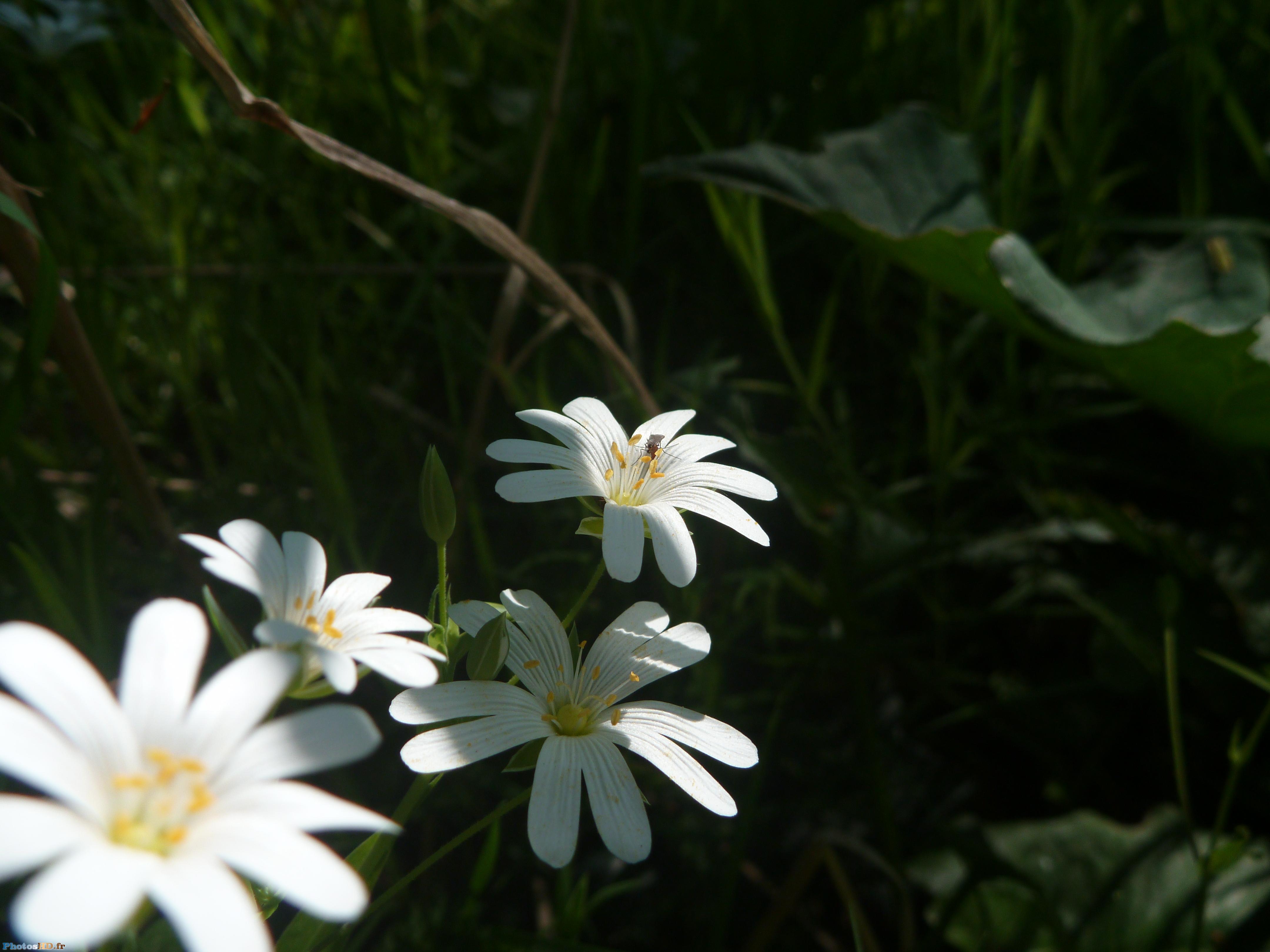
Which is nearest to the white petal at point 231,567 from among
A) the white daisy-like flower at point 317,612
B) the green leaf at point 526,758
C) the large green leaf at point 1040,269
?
the white daisy-like flower at point 317,612

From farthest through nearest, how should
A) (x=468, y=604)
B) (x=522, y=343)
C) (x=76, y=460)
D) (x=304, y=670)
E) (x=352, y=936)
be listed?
(x=522, y=343)
(x=76, y=460)
(x=352, y=936)
(x=468, y=604)
(x=304, y=670)

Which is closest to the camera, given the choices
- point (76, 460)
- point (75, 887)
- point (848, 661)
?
point (75, 887)

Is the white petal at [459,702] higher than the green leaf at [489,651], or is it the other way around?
the green leaf at [489,651]

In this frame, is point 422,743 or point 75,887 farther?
point 422,743

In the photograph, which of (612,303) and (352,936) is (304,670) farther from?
(612,303)

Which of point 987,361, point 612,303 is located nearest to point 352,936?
point 612,303

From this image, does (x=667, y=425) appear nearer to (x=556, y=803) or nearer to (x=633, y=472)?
(x=633, y=472)

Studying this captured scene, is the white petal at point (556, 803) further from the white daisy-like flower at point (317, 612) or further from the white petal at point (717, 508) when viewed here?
the white petal at point (717, 508)

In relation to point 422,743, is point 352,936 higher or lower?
lower

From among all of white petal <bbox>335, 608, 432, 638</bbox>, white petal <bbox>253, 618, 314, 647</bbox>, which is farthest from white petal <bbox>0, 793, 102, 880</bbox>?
white petal <bbox>335, 608, 432, 638</bbox>
